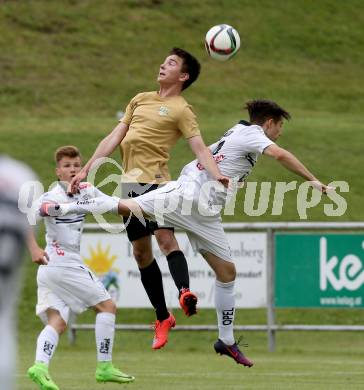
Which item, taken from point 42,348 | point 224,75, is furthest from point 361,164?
point 42,348

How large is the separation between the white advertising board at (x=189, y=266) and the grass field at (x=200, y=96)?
0.72 meters

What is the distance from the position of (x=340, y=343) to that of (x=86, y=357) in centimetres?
433

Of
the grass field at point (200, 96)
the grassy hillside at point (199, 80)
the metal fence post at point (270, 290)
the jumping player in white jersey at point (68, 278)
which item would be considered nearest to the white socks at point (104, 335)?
the jumping player in white jersey at point (68, 278)

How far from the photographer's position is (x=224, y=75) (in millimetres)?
34000

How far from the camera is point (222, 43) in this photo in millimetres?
9289

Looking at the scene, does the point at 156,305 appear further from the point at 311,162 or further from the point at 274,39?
the point at 274,39

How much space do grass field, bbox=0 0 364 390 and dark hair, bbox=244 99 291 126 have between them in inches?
82.7

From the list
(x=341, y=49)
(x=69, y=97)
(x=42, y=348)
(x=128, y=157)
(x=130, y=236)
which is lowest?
(x=42, y=348)

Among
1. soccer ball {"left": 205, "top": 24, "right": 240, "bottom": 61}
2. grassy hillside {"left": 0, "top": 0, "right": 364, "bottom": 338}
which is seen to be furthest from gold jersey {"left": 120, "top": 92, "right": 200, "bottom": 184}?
grassy hillside {"left": 0, "top": 0, "right": 364, "bottom": 338}

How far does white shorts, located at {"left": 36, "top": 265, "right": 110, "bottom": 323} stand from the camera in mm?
8578

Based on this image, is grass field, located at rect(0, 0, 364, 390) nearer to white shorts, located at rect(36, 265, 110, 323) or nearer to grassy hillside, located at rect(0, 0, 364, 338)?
grassy hillside, located at rect(0, 0, 364, 338)

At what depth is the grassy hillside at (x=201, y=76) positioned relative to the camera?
974 inches

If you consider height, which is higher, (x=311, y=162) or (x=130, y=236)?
(x=311, y=162)

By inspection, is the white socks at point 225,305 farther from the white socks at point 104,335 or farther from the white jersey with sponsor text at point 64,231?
the white jersey with sponsor text at point 64,231
